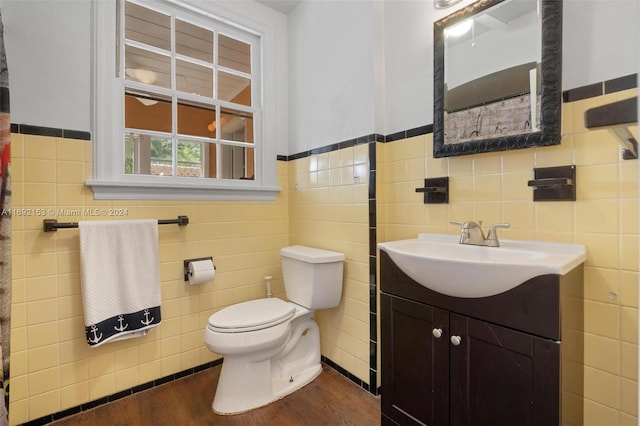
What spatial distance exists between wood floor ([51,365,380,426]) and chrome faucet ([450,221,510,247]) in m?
0.97

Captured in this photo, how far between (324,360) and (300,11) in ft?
7.77

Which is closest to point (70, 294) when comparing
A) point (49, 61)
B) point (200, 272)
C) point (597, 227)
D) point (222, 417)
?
point (200, 272)

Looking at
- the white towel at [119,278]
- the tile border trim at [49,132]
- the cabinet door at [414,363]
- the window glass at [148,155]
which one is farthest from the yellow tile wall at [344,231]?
the tile border trim at [49,132]

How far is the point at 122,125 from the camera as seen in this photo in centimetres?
170

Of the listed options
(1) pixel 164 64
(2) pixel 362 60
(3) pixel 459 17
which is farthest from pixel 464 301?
(1) pixel 164 64

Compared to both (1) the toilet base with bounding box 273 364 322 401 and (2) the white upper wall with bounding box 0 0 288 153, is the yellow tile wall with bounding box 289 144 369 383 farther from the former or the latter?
(2) the white upper wall with bounding box 0 0 288 153

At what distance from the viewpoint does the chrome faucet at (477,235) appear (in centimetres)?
123

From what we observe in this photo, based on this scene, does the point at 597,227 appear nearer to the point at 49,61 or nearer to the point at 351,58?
the point at 351,58

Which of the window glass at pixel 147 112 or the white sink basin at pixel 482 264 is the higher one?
the window glass at pixel 147 112

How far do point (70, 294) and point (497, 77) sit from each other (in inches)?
86.5

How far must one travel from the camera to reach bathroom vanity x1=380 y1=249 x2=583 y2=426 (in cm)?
86

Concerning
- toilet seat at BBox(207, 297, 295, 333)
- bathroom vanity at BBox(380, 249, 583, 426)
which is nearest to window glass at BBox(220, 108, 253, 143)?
toilet seat at BBox(207, 297, 295, 333)

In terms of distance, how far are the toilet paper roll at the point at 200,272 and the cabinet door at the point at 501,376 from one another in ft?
4.44

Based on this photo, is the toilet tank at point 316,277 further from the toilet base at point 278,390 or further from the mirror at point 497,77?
the mirror at point 497,77
